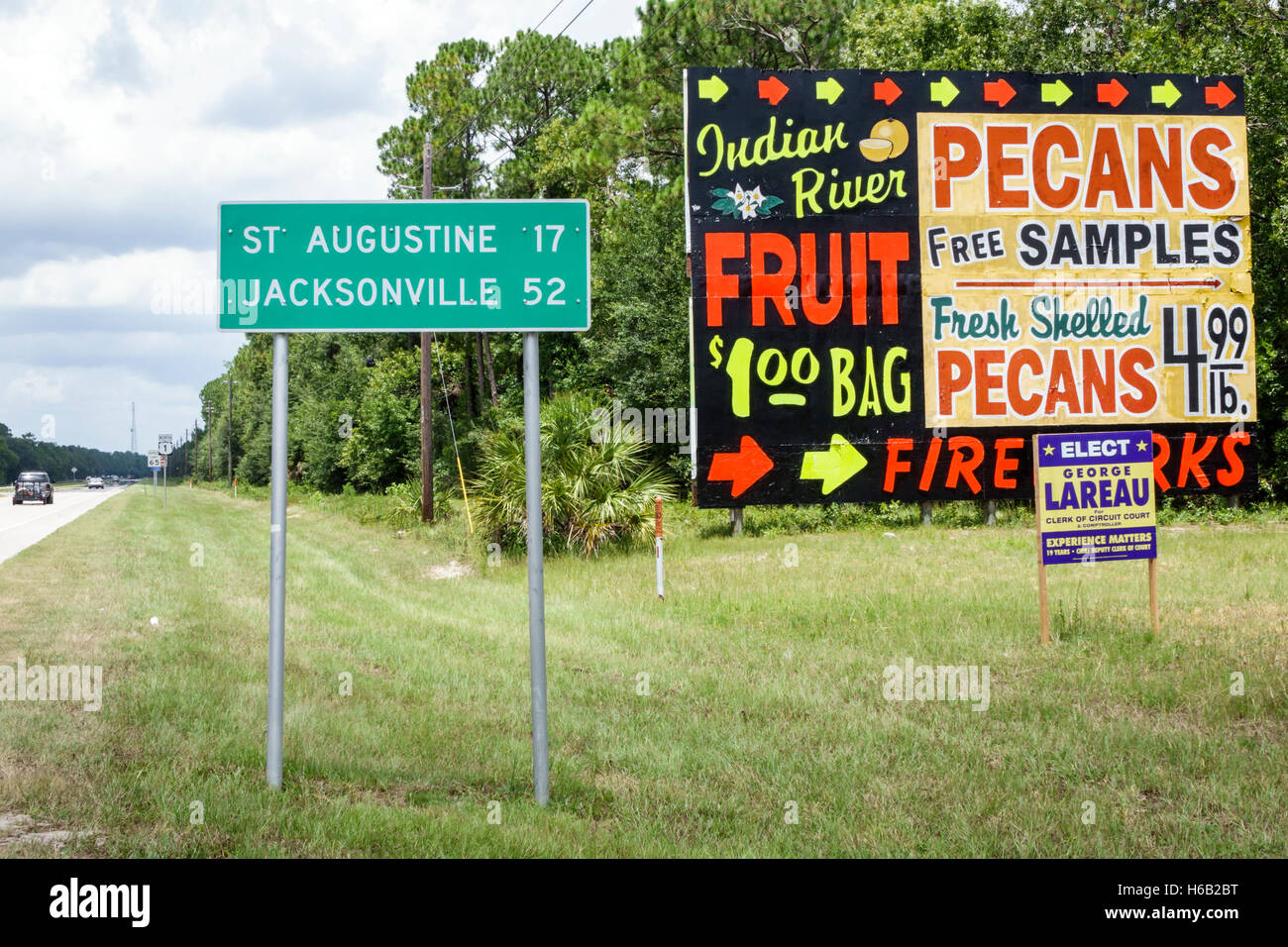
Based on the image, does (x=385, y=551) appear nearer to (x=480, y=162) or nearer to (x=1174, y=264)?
(x=1174, y=264)

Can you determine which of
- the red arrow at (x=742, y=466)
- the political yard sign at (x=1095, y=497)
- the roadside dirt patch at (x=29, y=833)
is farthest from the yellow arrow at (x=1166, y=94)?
the roadside dirt patch at (x=29, y=833)

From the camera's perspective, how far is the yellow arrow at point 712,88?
1775 cm

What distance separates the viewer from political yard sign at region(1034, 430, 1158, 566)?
10469mm

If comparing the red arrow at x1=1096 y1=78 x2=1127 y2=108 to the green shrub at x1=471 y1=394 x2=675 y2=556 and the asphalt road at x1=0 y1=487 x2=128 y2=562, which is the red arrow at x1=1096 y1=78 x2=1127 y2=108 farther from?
the asphalt road at x1=0 y1=487 x2=128 y2=562

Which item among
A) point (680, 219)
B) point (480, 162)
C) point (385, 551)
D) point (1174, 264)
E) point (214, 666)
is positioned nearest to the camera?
point (214, 666)

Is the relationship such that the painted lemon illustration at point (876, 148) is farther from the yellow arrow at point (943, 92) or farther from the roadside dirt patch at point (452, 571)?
the roadside dirt patch at point (452, 571)

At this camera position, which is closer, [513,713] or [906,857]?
[906,857]

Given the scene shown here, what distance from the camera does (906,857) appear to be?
4.98 m

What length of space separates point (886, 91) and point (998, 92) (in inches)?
80.8

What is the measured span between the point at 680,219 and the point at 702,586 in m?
17.0

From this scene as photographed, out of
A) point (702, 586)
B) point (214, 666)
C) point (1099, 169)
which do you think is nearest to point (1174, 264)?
point (1099, 169)

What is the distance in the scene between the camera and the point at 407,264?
5.87 metres

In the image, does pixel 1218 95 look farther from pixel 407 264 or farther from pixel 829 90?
pixel 407 264

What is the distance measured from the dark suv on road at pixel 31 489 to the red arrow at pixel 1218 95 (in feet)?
152
